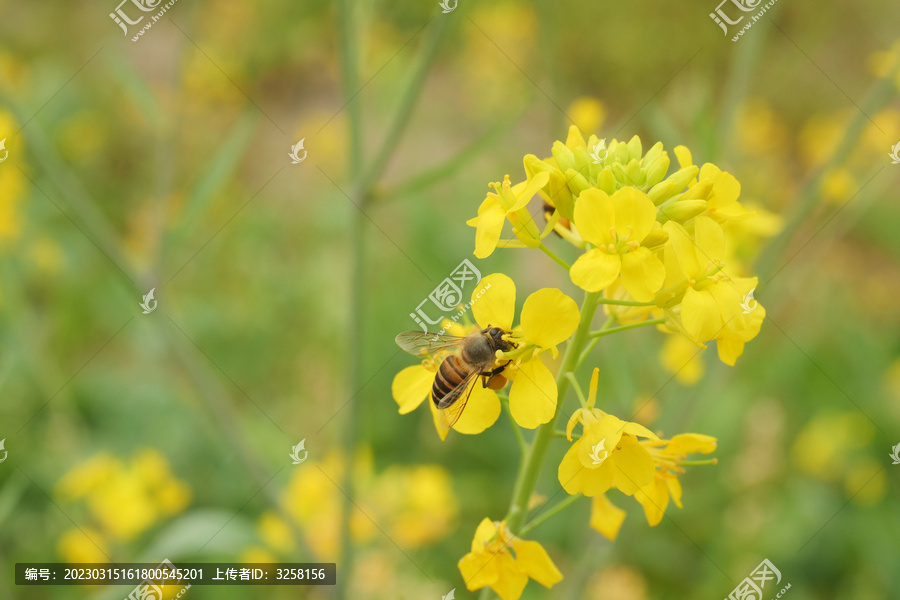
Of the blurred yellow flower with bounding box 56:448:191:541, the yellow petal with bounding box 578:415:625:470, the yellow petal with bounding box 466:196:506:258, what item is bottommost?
the yellow petal with bounding box 578:415:625:470

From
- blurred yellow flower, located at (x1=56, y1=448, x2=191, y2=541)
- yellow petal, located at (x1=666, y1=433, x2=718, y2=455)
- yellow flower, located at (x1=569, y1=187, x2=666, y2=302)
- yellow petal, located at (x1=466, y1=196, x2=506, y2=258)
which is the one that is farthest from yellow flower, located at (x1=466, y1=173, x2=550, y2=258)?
blurred yellow flower, located at (x1=56, y1=448, x2=191, y2=541)

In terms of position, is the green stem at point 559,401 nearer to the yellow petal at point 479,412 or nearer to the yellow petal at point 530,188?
the yellow petal at point 479,412

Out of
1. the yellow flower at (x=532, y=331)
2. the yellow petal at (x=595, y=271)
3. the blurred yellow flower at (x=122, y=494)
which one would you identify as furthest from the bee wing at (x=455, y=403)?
the blurred yellow flower at (x=122, y=494)

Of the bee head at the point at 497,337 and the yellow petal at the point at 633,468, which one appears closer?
the yellow petal at the point at 633,468

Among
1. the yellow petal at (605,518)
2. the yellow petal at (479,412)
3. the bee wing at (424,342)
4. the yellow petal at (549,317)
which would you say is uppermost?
the bee wing at (424,342)

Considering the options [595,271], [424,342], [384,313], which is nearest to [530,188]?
[595,271]

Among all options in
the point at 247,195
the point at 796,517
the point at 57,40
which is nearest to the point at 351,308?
the point at 796,517

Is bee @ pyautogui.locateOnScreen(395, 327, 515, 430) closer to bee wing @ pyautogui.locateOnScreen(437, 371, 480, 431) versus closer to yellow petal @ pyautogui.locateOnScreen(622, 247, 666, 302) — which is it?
bee wing @ pyautogui.locateOnScreen(437, 371, 480, 431)
